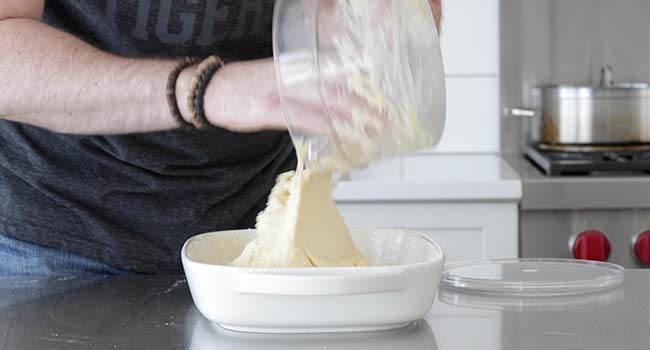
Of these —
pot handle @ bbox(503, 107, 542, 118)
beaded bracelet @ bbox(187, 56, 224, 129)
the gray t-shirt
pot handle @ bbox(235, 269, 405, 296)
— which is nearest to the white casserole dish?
pot handle @ bbox(235, 269, 405, 296)

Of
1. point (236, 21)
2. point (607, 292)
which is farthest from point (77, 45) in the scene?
point (607, 292)

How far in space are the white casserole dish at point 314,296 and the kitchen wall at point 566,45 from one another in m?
1.36

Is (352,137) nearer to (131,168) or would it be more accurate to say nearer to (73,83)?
(73,83)

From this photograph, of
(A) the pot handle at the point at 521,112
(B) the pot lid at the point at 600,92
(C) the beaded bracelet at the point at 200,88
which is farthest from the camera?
(A) the pot handle at the point at 521,112

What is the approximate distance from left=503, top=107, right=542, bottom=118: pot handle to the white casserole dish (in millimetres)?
1303

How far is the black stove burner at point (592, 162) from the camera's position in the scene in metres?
1.85

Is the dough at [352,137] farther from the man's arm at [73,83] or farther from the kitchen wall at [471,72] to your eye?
the kitchen wall at [471,72]

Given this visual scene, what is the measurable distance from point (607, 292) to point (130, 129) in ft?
1.49

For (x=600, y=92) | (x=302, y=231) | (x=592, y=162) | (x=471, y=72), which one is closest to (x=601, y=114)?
(x=600, y=92)

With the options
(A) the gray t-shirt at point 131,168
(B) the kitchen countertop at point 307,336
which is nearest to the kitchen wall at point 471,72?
(A) the gray t-shirt at point 131,168

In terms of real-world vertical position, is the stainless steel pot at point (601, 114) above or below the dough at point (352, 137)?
below

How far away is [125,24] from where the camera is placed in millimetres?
1211

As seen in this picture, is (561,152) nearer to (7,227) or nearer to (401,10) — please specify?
(7,227)

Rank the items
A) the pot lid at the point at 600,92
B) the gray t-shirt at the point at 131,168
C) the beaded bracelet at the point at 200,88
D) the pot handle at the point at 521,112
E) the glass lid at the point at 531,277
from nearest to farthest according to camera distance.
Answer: the beaded bracelet at the point at 200,88
the glass lid at the point at 531,277
the gray t-shirt at the point at 131,168
the pot lid at the point at 600,92
the pot handle at the point at 521,112
